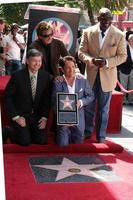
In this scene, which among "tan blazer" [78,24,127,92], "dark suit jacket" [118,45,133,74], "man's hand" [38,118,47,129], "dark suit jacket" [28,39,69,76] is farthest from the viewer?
"dark suit jacket" [118,45,133,74]

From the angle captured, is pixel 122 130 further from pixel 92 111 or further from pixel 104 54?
pixel 104 54

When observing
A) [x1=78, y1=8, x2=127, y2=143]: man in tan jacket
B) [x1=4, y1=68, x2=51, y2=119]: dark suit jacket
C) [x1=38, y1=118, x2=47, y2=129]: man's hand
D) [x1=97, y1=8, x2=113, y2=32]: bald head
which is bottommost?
[x1=38, y1=118, x2=47, y2=129]: man's hand

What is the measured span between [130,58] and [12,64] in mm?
2548

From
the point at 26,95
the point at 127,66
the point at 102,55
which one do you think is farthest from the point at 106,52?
the point at 127,66

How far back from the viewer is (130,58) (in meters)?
9.27

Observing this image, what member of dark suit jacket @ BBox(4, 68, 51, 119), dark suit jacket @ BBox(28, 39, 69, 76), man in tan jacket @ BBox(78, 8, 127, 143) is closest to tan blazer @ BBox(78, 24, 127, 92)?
man in tan jacket @ BBox(78, 8, 127, 143)

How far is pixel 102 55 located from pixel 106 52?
0.19 ft

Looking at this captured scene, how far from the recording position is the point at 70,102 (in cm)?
531

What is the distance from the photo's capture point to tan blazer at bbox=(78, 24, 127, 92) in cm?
545

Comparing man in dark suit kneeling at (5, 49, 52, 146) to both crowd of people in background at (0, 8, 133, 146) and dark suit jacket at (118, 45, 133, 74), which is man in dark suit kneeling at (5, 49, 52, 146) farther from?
dark suit jacket at (118, 45, 133, 74)

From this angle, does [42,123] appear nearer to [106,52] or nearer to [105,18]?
[106,52]

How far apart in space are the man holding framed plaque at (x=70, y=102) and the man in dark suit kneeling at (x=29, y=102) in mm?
153

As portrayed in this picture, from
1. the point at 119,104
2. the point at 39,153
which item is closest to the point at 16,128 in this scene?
the point at 39,153

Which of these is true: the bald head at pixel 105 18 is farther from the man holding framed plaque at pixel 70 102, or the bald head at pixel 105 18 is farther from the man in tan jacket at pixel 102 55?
the man holding framed plaque at pixel 70 102
